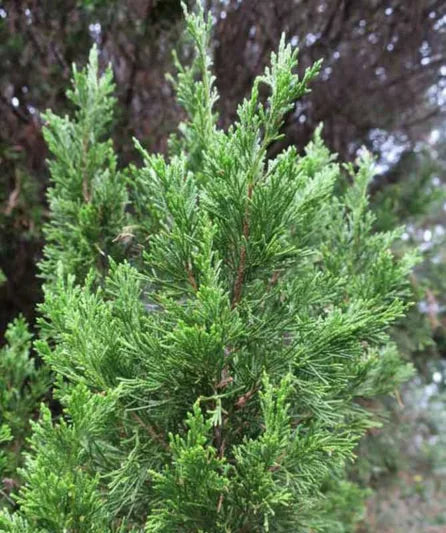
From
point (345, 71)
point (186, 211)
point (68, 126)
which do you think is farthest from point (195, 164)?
point (345, 71)

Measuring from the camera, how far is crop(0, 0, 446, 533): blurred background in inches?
112

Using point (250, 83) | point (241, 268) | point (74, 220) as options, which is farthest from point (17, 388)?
point (250, 83)

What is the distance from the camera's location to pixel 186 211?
133cm

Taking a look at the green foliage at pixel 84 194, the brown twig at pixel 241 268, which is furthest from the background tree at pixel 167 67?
the brown twig at pixel 241 268

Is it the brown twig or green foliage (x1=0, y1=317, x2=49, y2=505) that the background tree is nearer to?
green foliage (x1=0, y1=317, x2=49, y2=505)

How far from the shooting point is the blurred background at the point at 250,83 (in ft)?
9.35

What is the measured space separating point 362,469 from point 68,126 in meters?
2.97

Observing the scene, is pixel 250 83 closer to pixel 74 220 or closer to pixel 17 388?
pixel 74 220

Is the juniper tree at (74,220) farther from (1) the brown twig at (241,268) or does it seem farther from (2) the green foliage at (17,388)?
(1) the brown twig at (241,268)

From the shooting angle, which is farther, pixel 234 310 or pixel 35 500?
pixel 234 310

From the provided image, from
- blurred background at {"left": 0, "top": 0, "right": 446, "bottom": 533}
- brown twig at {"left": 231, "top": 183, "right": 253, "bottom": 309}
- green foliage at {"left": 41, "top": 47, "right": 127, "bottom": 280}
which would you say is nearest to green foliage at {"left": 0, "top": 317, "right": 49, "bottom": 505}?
green foliage at {"left": 41, "top": 47, "right": 127, "bottom": 280}

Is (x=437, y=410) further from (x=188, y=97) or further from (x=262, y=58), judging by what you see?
(x=188, y=97)

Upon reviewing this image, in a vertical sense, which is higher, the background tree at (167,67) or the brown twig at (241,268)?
the background tree at (167,67)

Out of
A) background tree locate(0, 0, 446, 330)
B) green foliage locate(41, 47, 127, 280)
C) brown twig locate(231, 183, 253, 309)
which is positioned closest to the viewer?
Answer: brown twig locate(231, 183, 253, 309)
